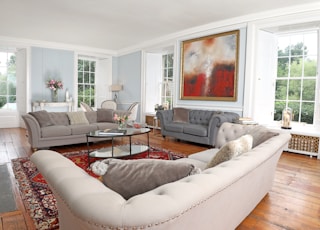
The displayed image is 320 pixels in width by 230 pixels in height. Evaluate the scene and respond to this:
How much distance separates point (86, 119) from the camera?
538 centimetres

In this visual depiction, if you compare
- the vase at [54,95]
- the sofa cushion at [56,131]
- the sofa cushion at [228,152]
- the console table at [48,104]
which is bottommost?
the sofa cushion at [56,131]

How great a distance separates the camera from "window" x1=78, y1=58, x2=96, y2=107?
28.7 ft

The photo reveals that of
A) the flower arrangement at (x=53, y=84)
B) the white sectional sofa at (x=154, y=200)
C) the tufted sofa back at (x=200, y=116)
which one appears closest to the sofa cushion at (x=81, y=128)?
the tufted sofa back at (x=200, y=116)

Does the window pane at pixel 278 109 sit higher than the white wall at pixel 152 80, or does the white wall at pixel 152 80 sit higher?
the white wall at pixel 152 80

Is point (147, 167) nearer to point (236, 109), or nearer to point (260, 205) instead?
point (260, 205)

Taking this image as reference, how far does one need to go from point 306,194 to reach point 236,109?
2.72 metres

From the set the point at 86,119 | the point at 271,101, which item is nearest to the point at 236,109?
the point at 271,101

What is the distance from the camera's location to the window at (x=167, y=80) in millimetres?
7702

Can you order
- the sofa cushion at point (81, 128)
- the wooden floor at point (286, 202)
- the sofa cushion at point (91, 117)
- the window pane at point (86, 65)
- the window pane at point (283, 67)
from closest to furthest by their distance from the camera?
1. the wooden floor at point (286, 202)
2. the sofa cushion at point (81, 128)
3. the window pane at point (283, 67)
4. the sofa cushion at point (91, 117)
5. the window pane at point (86, 65)

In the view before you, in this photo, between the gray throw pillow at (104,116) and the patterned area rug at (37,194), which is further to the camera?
the gray throw pillow at (104,116)

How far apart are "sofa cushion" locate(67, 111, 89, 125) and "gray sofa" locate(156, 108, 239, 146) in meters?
1.79

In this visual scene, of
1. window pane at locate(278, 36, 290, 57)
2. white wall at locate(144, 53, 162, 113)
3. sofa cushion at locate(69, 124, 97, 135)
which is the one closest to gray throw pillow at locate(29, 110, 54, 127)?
sofa cushion at locate(69, 124, 97, 135)

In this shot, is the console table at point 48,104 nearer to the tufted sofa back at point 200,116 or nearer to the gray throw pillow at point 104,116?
the gray throw pillow at point 104,116

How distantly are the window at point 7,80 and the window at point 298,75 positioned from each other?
7867mm
